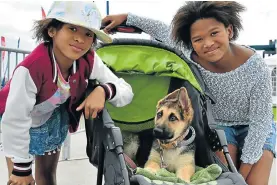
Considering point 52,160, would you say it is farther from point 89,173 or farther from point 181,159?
point 89,173

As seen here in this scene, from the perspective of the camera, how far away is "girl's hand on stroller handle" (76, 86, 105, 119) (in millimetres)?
1412

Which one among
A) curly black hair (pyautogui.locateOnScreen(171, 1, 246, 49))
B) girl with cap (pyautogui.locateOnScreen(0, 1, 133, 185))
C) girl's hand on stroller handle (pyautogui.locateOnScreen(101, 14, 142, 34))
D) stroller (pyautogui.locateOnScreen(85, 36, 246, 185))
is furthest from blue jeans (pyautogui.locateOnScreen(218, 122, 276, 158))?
girl's hand on stroller handle (pyautogui.locateOnScreen(101, 14, 142, 34))

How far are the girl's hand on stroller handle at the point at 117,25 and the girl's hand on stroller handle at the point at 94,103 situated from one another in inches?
20.0

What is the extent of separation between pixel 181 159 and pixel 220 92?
0.37 m

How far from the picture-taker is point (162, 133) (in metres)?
1.71

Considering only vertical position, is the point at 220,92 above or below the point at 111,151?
above

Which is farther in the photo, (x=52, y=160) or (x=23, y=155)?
(x=52, y=160)

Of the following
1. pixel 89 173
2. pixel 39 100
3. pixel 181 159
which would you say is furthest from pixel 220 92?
pixel 89 173

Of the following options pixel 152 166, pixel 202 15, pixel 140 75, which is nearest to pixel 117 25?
pixel 140 75

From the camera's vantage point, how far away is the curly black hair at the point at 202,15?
1682 mm

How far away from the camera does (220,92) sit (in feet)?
5.82

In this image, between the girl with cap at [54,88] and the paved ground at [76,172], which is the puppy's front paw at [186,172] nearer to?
the girl with cap at [54,88]

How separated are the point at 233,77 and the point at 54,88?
2.69 feet

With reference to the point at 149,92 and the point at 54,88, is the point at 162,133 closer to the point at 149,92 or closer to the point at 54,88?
the point at 149,92
